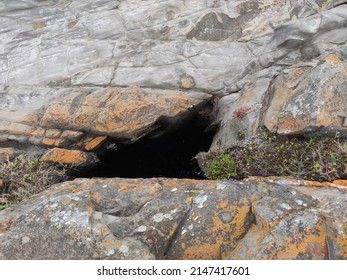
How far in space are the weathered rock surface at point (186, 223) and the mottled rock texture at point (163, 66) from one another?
1405mm

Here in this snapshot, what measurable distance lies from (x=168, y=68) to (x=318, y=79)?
274cm

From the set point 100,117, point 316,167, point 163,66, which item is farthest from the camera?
point 163,66

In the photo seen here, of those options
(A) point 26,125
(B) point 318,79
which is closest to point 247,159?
(B) point 318,79

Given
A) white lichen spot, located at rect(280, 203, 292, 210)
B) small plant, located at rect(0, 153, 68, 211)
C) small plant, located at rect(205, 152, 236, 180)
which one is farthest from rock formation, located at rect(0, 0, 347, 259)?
small plant, located at rect(205, 152, 236, 180)

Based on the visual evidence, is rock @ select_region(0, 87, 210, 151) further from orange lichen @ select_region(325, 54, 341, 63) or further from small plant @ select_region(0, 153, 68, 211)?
orange lichen @ select_region(325, 54, 341, 63)

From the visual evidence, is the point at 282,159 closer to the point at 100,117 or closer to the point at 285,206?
the point at 285,206

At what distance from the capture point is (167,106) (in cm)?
650

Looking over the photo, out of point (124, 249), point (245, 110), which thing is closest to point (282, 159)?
point (245, 110)

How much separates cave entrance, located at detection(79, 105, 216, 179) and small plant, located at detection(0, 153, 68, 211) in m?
0.88

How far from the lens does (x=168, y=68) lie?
7176mm

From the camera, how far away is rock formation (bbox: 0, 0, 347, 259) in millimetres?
4176

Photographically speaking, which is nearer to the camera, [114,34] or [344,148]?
[344,148]

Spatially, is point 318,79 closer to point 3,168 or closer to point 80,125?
point 80,125

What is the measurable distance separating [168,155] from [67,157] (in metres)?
1.90
